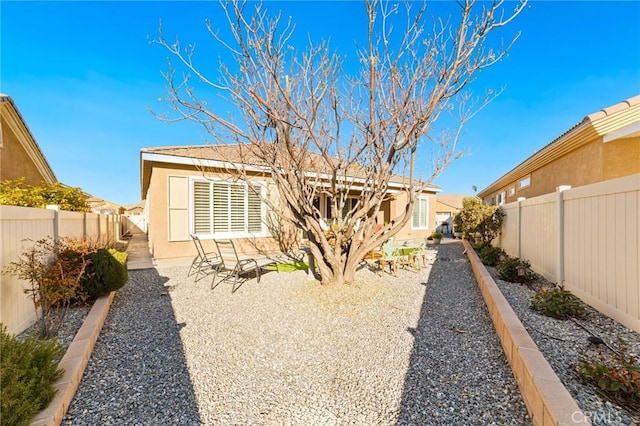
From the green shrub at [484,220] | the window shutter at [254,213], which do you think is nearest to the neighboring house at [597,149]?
the green shrub at [484,220]

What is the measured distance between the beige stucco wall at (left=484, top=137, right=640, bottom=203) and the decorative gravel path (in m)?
5.88

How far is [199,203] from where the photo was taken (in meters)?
9.98

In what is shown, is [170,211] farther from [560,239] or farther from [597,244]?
[597,244]

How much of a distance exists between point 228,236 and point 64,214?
5210 millimetres

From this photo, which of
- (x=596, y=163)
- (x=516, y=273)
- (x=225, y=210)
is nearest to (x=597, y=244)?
(x=516, y=273)

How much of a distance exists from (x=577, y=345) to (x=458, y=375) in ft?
4.76

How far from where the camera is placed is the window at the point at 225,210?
9.99 metres

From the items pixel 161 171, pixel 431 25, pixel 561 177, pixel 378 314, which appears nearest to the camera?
pixel 378 314

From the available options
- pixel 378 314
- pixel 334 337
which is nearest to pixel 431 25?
pixel 378 314

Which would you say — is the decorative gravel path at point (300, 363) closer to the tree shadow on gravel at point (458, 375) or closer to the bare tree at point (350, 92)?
the tree shadow on gravel at point (458, 375)

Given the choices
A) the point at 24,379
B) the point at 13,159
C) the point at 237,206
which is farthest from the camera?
the point at 237,206

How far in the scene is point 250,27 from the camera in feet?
16.1

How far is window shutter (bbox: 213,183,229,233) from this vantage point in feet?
33.7

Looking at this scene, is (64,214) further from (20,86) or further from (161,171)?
(20,86)
